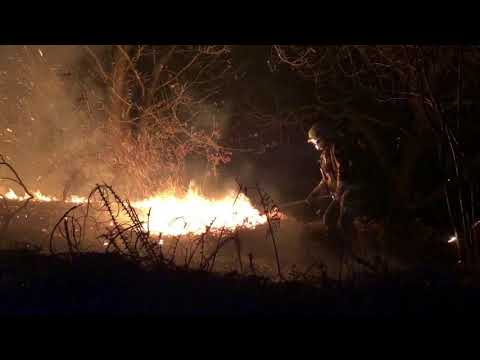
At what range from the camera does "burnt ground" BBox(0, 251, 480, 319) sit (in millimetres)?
3096

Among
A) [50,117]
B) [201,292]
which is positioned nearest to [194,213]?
[201,292]

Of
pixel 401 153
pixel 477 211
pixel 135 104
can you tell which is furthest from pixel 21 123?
pixel 477 211

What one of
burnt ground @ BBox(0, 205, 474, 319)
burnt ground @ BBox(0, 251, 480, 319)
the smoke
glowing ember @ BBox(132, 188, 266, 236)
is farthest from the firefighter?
the smoke

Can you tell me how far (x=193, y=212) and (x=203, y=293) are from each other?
7680mm

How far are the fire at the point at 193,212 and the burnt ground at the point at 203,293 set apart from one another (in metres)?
4.72

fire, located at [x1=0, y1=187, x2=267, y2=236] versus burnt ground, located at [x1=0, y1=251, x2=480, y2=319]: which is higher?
fire, located at [x1=0, y1=187, x2=267, y2=236]

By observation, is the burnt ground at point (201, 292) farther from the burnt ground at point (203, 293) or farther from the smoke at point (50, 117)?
the smoke at point (50, 117)

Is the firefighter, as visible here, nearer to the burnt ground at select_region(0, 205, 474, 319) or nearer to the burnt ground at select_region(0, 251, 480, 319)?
the burnt ground at select_region(0, 205, 474, 319)

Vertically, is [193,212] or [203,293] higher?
[193,212]

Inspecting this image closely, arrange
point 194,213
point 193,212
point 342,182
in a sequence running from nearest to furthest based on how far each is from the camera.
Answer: point 342,182 → point 194,213 → point 193,212

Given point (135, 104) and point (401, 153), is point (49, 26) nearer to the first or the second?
point (401, 153)

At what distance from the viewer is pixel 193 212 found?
444 inches

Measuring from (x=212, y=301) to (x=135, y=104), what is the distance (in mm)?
10432

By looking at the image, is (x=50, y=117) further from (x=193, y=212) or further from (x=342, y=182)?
(x=342, y=182)
